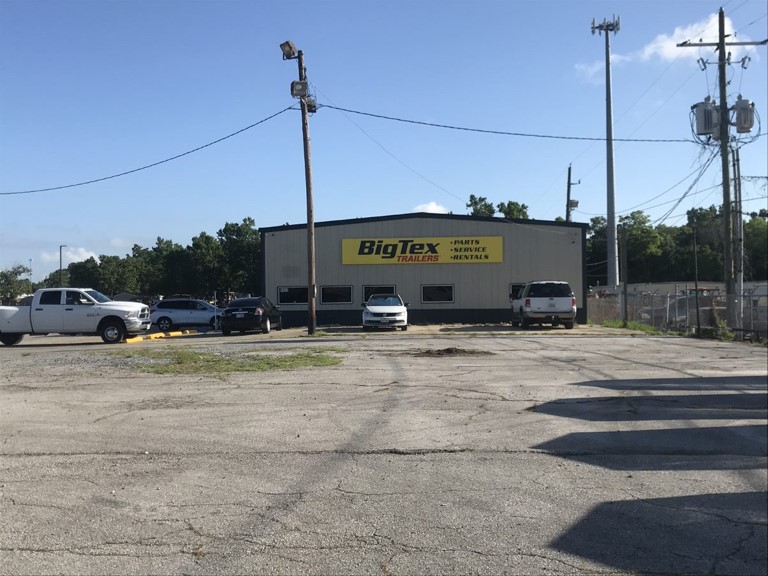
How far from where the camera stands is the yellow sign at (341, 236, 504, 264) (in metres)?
32.5

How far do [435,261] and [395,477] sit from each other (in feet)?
90.3

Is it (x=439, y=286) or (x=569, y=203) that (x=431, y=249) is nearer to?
(x=439, y=286)

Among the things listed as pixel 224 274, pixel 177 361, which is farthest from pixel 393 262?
pixel 224 274

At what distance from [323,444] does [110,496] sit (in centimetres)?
213

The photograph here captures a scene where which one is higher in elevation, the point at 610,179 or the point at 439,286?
the point at 610,179

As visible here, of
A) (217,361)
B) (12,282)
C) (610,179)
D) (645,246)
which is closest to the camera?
(217,361)

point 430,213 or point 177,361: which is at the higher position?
point 430,213

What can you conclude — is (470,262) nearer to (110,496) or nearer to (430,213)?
(430,213)

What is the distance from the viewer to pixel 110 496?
4988mm

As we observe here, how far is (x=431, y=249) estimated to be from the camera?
3256cm

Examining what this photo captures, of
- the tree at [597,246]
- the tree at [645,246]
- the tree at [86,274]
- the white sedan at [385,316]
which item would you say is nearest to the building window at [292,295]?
the white sedan at [385,316]

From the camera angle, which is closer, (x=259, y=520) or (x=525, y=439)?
(x=259, y=520)

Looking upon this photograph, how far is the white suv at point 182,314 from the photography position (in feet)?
97.9

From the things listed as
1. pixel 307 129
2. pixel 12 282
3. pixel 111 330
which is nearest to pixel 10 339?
Answer: pixel 111 330
